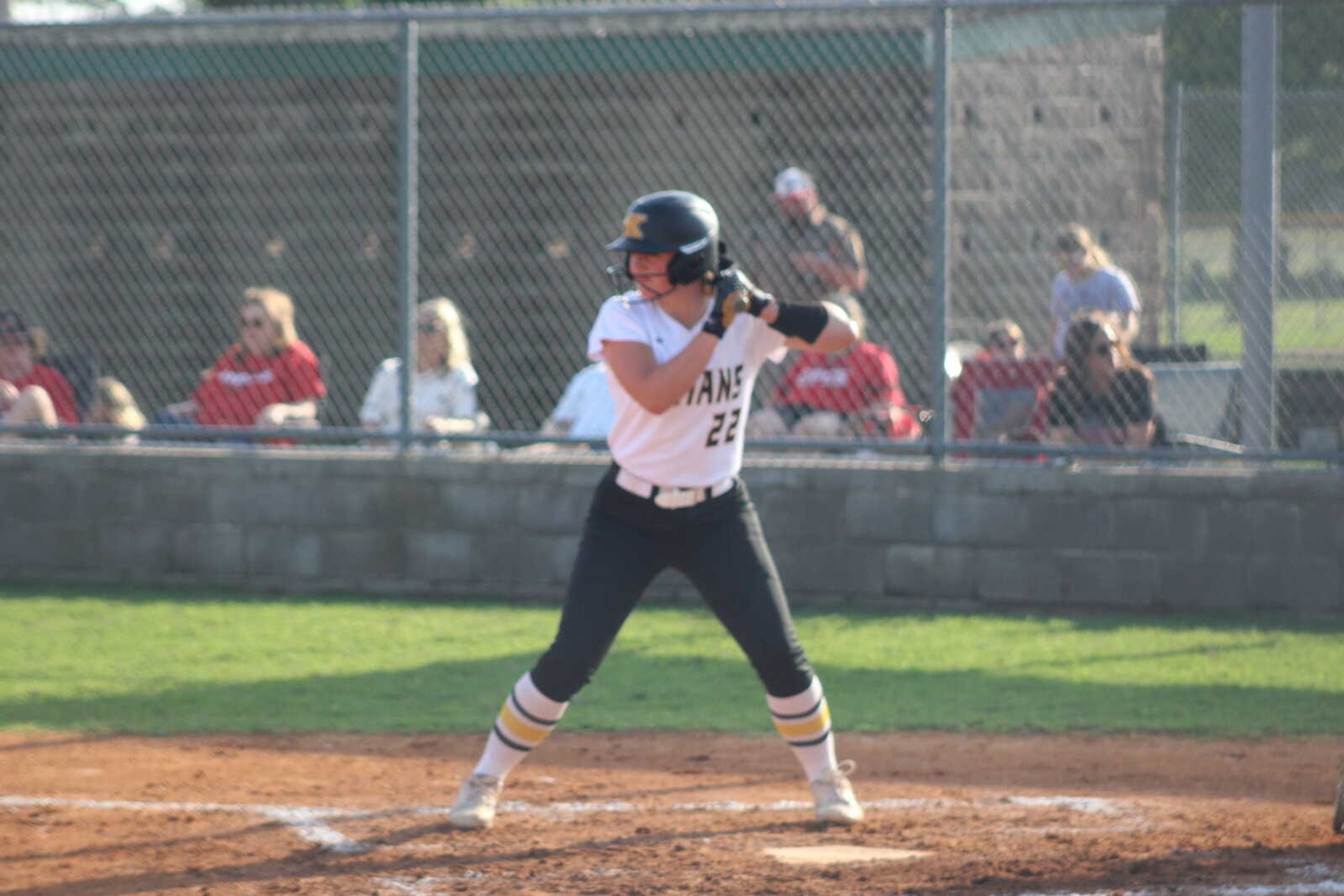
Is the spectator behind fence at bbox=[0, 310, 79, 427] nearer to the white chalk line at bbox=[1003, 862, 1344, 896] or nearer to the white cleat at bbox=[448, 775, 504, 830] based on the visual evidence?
the white cleat at bbox=[448, 775, 504, 830]

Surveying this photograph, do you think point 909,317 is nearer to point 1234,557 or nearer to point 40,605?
point 1234,557

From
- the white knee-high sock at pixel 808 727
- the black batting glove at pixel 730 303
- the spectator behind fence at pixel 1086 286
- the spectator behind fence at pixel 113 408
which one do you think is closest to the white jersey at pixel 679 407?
the black batting glove at pixel 730 303

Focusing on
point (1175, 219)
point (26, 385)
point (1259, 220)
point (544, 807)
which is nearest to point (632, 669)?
point (544, 807)

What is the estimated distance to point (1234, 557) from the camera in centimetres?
849

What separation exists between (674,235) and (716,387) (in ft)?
1.50

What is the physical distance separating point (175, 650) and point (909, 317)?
557 centimetres

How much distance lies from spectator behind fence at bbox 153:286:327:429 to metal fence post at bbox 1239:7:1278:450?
5069 millimetres

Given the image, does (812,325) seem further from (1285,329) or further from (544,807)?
(1285,329)

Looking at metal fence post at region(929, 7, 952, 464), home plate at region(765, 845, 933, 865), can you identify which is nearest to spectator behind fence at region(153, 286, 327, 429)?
metal fence post at region(929, 7, 952, 464)

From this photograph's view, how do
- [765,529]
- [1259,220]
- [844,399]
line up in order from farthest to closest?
[844,399] → [765,529] → [1259,220]

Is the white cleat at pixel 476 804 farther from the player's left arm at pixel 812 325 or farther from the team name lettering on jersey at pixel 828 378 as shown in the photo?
the team name lettering on jersey at pixel 828 378

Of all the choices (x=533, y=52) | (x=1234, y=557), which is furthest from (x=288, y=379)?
(x=1234, y=557)

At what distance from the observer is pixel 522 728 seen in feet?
16.2

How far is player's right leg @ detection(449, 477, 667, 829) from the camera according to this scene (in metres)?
4.84
